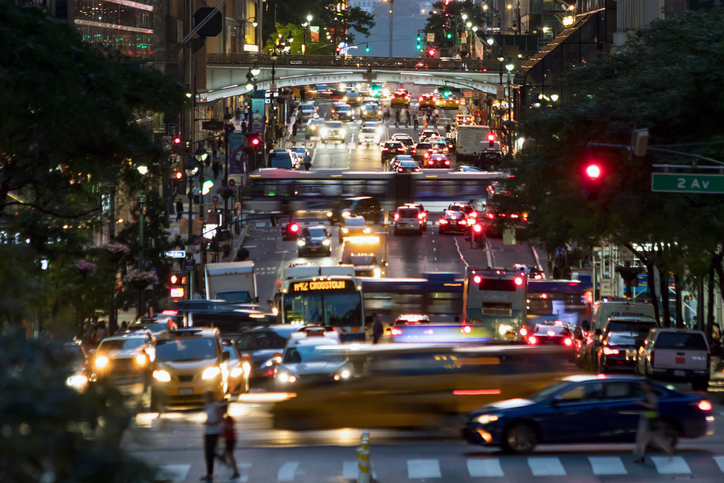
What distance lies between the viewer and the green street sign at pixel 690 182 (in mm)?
21406

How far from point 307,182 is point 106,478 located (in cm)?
6267

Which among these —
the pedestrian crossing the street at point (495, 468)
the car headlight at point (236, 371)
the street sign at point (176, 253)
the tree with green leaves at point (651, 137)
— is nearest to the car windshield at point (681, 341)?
the tree with green leaves at point (651, 137)

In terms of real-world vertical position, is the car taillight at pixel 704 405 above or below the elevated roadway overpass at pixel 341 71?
below

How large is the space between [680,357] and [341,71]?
71838mm

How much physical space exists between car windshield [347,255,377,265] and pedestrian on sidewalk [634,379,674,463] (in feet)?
119

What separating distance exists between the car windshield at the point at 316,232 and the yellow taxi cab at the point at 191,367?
116 feet

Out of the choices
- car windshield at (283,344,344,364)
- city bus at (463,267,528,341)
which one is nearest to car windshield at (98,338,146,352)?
car windshield at (283,344,344,364)

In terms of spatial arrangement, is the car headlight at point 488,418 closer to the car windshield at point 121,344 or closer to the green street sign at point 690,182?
the green street sign at point 690,182

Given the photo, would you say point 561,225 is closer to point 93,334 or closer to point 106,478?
point 93,334

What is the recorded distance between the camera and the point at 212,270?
1721 inches

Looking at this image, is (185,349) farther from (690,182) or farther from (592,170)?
(690,182)

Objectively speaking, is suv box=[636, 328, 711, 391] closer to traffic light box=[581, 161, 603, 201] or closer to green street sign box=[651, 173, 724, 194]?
traffic light box=[581, 161, 603, 201]

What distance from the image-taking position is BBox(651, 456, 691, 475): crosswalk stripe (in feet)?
49.6

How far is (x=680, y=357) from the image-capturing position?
27531 millimetres
